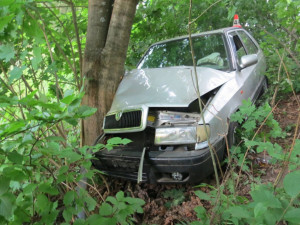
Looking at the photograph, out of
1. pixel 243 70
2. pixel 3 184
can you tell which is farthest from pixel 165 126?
pixel 243 70

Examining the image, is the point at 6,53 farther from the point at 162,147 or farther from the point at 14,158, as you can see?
the point at 162,147

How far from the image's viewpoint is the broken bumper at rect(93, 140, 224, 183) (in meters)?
2.38

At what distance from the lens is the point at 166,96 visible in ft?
9.12

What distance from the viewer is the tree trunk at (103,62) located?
10.9 feet

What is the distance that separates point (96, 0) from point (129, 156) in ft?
7.52

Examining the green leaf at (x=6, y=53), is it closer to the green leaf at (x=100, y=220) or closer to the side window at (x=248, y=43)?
the green leaf at (x=100, y=220)

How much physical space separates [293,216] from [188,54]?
9.87ft

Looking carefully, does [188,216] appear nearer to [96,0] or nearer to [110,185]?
[110,185]

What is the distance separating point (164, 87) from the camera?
9.66 ft

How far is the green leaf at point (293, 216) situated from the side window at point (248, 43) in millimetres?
3724

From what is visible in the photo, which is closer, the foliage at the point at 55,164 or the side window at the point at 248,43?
the foliage at the point at 55,164

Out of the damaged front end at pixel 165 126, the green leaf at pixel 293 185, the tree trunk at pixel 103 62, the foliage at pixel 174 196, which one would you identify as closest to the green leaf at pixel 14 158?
the green leaf at pixel 293 185

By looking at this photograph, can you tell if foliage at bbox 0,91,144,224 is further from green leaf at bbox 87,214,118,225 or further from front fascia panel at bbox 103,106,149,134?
front fascia panel at bbox 103,106,149,134

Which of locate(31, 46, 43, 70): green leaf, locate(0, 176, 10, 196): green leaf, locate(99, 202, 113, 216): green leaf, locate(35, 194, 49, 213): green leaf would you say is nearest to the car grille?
locate(31, 46, 43, 70): green leaf
